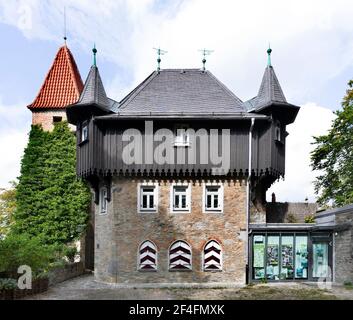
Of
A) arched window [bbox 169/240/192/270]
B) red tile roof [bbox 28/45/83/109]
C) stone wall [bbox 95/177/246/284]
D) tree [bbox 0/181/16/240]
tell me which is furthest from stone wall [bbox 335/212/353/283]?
tree [bbox 0/181/16/240]

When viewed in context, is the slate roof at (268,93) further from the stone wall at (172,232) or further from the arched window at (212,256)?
the arched window at (212,256)

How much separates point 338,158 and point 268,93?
11742 millimetres

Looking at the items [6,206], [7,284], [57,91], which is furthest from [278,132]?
[6,206]

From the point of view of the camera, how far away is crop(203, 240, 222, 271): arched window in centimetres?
1980

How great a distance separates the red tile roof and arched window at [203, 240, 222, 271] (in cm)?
1537

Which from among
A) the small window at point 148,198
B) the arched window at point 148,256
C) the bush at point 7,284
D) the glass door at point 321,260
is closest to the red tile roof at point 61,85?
the small window at point 148,198

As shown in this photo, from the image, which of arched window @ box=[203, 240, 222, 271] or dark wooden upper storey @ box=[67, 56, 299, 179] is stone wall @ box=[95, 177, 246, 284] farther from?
dark wooden upper storey @ box=[67, 56, 299, 179]

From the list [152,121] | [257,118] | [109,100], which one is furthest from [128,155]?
[257,118]

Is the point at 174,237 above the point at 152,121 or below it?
below

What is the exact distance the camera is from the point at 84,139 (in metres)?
21.3

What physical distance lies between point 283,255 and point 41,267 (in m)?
10.9

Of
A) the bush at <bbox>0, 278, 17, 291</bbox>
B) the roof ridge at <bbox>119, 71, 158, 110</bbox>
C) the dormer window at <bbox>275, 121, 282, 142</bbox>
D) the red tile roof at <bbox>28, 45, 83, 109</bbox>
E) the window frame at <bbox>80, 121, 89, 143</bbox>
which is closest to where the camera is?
the bush at <bbox>0, 278, 17, 291</bbox>

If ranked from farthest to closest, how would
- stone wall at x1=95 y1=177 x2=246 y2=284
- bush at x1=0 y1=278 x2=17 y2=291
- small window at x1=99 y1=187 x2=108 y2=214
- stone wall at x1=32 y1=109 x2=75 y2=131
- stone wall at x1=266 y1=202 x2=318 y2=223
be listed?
1. stone wall at x1=32 y1=109 x2=75 y2=131
2. stone wall at x1=266 y1=202 x2=318 y2=223
3. small window at x1=99 y1=187 x2=108 y2=214
4. stone wall at x1=95 y1=177 x2=246 y2=284
5. bush at x1=0 y1=278 x2=17 y2=291

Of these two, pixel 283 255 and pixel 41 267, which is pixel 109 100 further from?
pixel 283 255
